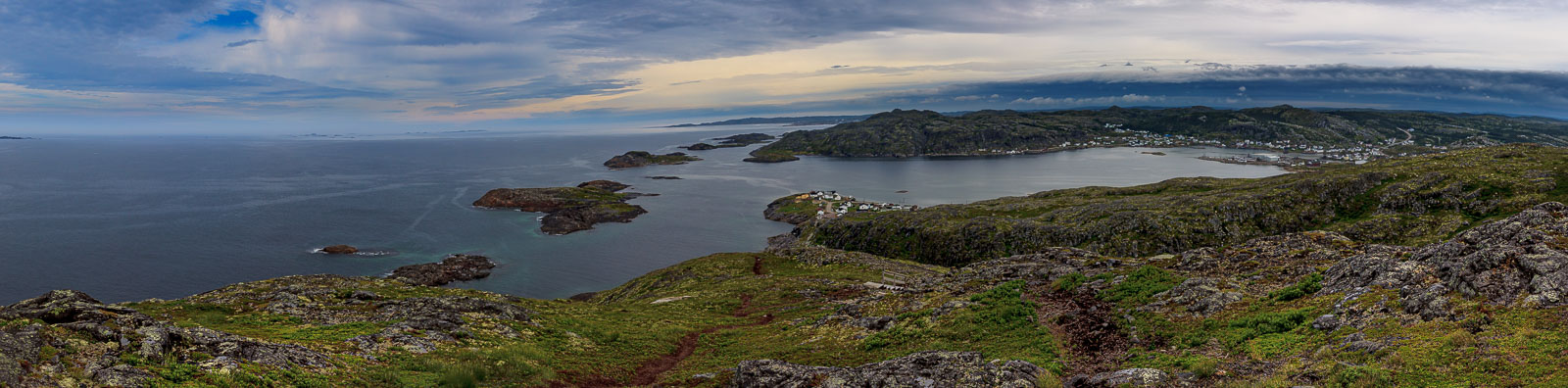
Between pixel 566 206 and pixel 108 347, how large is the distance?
540 feet

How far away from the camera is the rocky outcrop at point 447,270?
3964 inches

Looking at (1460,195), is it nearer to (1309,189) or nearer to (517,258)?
(1309,189)

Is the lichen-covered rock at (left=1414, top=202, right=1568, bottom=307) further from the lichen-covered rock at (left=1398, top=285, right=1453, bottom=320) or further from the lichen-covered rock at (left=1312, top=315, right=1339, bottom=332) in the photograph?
the lichen-covered rock at (left=1312, top=315, right=1339, bottom=332)

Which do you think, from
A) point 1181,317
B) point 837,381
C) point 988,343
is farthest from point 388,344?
point 1181,317

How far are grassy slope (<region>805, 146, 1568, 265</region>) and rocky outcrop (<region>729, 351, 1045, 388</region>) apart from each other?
86.7 metres

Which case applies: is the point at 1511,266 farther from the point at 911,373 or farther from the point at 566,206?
the point at 566,206

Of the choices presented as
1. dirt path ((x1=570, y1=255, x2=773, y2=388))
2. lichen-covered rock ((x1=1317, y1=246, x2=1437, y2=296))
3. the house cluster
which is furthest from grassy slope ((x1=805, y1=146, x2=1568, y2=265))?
lichen-covered rock ((x1=1317, y1=246, x2=1437, y2=296))

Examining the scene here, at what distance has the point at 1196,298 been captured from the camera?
97.3 ft

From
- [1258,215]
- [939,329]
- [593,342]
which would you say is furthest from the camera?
[1258,215]

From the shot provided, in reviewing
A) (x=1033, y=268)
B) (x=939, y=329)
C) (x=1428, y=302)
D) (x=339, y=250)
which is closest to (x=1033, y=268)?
(x=1033, y=268)

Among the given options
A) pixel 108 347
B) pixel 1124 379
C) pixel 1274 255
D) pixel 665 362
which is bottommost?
pixel 665 362

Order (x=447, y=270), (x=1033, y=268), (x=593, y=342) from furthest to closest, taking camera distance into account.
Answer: (x=447, y=270)
(x=1033, y=268)
(x=593, y=342)

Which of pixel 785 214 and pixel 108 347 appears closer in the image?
pixel 108 347

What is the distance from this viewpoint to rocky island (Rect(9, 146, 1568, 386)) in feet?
57.5
